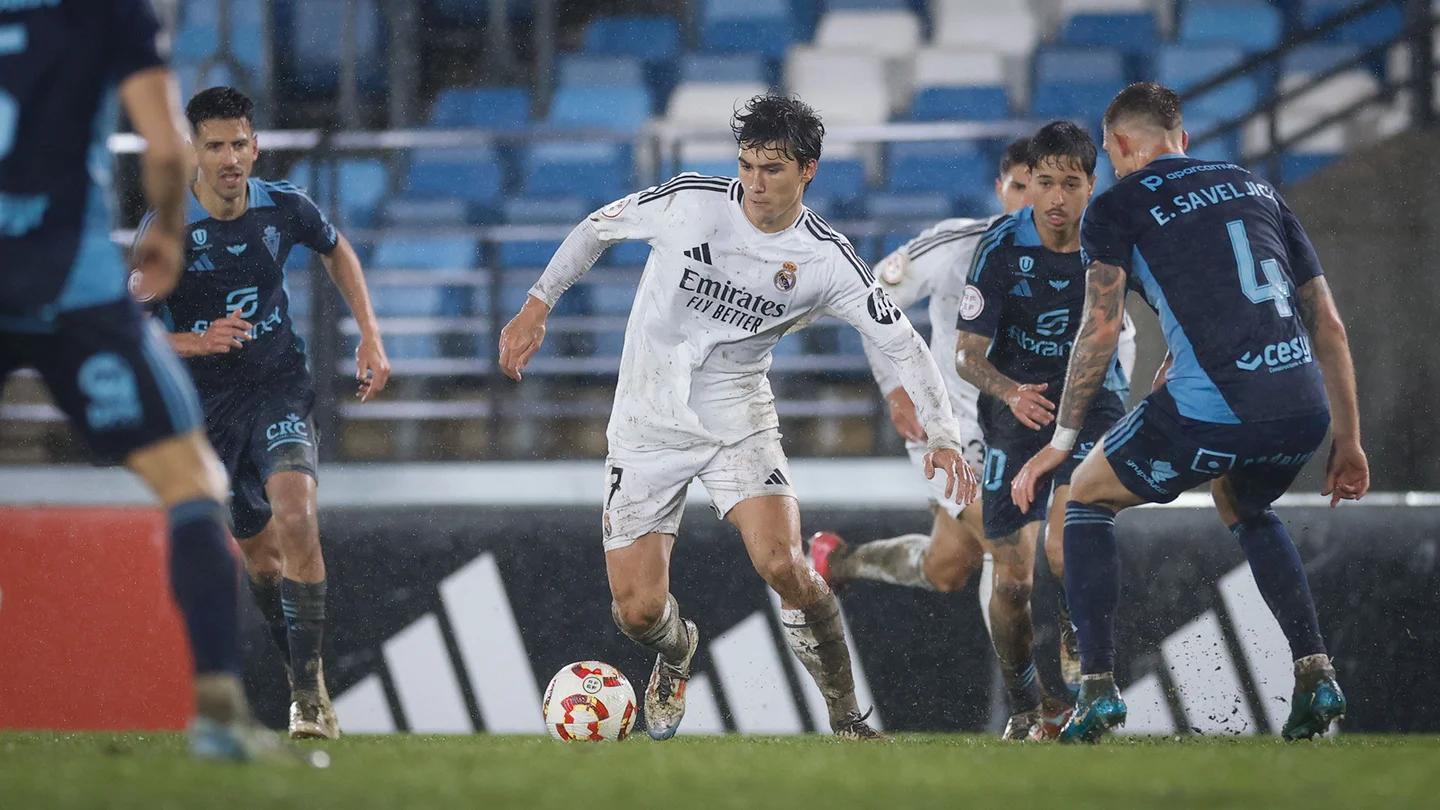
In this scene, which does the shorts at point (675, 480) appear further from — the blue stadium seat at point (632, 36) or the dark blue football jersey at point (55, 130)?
the blue stadium seat at point (632, 36)

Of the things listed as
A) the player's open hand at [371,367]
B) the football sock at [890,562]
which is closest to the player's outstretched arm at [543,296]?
the player's open hand at [371,367]

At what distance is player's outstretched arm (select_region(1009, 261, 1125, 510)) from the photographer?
4.63m

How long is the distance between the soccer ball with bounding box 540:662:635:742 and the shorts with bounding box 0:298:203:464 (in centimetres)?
236

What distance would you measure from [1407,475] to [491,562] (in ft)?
13.2

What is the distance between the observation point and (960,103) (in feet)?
36.0

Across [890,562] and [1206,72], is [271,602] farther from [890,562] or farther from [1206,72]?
[1206,72]

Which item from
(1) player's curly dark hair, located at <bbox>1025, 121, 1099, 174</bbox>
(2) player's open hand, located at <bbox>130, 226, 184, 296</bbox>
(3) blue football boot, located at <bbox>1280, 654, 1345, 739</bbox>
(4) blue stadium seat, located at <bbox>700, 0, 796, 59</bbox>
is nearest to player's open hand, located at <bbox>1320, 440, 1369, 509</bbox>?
(3) blue football boot, located at <bbox>1280, 654, 1345, 739</bbox>

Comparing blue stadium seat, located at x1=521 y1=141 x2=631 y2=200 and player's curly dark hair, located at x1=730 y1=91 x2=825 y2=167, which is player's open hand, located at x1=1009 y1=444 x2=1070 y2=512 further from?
blue stadium seat, located at x1=521 y1=141 x2=631 y2=200

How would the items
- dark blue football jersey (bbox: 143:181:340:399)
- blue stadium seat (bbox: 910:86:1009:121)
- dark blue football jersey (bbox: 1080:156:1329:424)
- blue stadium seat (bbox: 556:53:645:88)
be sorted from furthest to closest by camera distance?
blue stadium seat (bbox: 556:53:645:88), blue stadium seat (bbox: 910:86:1009:121), dark blue football jersey (bbox: 143:181:340:399), dark blue football jersey (bbox: 1080:156:1329:424)

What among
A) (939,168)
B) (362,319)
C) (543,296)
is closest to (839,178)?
(939,168)

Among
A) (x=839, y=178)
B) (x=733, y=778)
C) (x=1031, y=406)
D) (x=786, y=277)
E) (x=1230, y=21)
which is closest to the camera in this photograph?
(x=733, y=778)

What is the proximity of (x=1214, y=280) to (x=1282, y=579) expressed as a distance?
0.95 meters

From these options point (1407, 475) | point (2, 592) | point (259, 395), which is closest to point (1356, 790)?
point (259, 395)

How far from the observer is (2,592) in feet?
22.1
